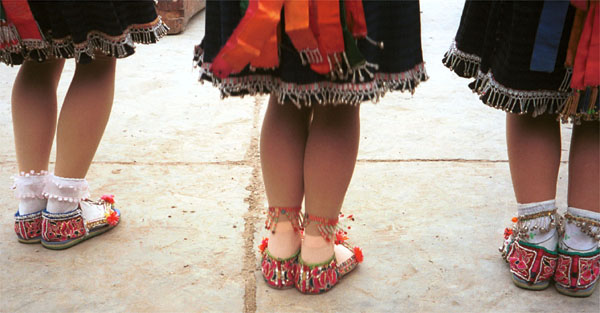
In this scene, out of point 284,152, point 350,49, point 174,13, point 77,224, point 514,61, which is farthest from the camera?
point 174,13

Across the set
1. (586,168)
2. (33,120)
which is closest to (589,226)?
(586,168)

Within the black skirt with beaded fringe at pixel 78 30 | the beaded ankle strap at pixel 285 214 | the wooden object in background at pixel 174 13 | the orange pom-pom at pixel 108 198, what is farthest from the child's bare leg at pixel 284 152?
the wooden object in background at pixel 174 13

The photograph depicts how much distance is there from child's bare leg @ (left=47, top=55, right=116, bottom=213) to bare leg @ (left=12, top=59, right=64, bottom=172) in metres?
0.06

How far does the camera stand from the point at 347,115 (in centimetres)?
160

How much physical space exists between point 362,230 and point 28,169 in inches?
41.8

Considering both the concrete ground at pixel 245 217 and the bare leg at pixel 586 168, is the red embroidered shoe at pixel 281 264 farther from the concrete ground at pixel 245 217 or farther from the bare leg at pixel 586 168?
the bare leg at pixel 586 168

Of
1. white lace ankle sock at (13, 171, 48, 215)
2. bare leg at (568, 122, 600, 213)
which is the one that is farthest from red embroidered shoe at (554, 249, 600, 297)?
white lace ankle sock at (13, 171, 48, 215)

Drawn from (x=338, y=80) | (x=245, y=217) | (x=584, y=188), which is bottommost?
(x=245, y=217)

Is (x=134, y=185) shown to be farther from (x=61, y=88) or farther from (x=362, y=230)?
(x=61, y=88)

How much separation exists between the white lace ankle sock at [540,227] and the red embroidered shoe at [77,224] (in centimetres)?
127

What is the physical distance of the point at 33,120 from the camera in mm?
1871

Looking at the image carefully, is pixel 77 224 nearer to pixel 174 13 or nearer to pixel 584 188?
pixel 584 188

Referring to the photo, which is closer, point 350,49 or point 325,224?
point 350,49

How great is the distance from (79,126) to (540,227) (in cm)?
135
